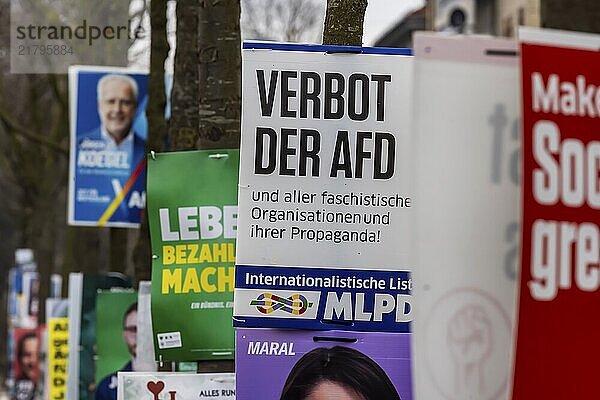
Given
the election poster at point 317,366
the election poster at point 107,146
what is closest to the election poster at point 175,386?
the election poster at point 317,366

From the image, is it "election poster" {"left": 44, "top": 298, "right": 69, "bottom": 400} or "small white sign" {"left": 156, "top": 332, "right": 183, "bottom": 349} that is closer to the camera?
"small white sign" {"left": 156, "top": 332, "right": 183, "bottom": 349}

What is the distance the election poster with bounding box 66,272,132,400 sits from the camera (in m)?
14.9

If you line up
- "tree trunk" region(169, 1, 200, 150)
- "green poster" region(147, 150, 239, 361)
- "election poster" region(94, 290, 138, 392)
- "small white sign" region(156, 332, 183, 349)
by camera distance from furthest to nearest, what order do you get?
"election poster" region(94, 290, 138, 392), "tree trunk" region(169, 1, 200, 150), "small white sign" region(156, 332, 183, 349), "green poster" region(147, 150, 239, 361)

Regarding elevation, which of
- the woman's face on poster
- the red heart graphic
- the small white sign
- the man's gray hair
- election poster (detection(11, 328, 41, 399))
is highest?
the man's gray hair

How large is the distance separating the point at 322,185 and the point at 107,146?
32.4 feet

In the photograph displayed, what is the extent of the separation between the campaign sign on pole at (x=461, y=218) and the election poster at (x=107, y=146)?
11473 mm

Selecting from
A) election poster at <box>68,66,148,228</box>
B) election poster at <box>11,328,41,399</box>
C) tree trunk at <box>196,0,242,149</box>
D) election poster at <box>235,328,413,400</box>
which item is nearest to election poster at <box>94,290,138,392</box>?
election poster at <box>68,66,148,228</box>

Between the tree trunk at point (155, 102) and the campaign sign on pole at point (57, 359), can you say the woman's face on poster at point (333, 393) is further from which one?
the campaign sign on pole at point (57, 359)

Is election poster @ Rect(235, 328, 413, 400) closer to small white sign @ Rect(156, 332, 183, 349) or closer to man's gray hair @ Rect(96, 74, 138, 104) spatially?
small white sign @ Rect(156, 332, 183, 349)

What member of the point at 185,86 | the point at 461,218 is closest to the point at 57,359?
the point at 185,86

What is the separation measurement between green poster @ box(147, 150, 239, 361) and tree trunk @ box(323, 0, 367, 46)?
4.37 feet

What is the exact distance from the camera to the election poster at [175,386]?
858cm

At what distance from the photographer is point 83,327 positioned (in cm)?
1491

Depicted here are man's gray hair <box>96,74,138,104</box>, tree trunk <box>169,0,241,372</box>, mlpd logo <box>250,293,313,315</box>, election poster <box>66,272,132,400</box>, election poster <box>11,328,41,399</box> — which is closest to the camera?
mlpd logo <box>250,293,313,315</box>
